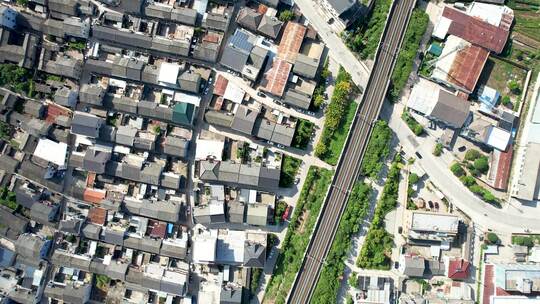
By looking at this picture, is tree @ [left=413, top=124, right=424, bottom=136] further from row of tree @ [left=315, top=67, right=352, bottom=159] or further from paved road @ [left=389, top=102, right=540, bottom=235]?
row of tree @ [left=315, top=67, right=352, bottom=159]

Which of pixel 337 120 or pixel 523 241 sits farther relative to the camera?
pixel 523 241

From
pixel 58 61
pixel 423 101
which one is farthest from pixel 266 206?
pixel 58 61

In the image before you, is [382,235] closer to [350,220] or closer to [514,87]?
[350,220]

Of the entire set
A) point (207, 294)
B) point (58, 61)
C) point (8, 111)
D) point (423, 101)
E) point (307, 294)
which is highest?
point (423, 101)

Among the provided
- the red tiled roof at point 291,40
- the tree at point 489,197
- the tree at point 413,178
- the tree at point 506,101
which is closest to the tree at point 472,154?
the tree at point 489,197

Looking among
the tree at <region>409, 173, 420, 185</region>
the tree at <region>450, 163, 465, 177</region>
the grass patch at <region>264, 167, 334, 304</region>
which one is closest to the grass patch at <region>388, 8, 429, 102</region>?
the tree at <region>409, 173, 420, 185</region>

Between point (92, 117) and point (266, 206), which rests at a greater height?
point (92, 117)

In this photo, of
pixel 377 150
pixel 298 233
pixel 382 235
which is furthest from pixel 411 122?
pixel 298 233

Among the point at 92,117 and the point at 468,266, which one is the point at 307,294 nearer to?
the point at 468,266
